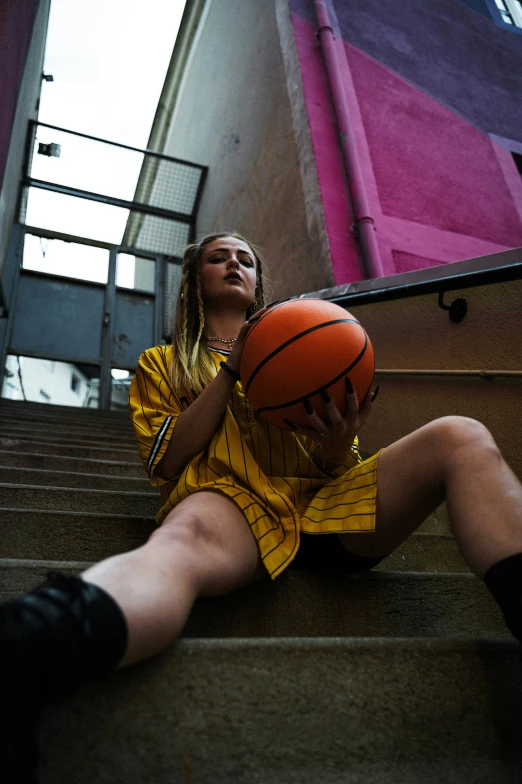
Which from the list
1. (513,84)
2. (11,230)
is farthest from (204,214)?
(513,84)

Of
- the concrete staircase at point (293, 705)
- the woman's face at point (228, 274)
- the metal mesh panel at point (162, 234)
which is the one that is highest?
the metal mesh panel at point (162, 234)

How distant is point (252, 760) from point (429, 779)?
270mm

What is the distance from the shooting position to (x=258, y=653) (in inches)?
33.8

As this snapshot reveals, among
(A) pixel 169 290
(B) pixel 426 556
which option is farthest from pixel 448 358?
(A) pixel 169 290

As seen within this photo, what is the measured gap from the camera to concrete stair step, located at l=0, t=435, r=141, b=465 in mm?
2598

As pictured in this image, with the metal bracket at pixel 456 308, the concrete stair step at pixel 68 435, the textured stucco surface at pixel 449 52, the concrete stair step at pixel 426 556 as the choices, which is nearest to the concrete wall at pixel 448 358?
the metal bracket at pixel 456 308

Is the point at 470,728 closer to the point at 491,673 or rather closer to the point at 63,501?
the point at 491,673

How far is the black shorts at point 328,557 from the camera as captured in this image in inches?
46.8

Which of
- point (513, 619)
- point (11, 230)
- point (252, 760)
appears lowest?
point (252, 760)

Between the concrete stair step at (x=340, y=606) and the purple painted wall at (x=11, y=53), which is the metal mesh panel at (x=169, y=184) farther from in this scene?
the concrete stair step at (x=340, y=606)

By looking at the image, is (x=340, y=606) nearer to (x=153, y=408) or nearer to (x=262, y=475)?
(x=262, y=475)

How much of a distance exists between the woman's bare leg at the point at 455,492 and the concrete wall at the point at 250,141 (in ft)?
8.60

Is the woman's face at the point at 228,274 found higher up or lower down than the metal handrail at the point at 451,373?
higher up

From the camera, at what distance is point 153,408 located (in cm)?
143
